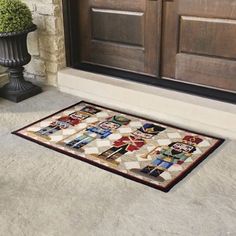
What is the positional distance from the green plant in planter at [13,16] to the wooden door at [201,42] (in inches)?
41.2

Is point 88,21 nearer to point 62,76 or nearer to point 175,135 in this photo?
point 62,76

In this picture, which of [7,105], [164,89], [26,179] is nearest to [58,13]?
[7,105]

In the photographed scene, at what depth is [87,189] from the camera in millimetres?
2139

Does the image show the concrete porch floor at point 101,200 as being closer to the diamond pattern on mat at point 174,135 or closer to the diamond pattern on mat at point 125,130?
the diamond pattern on mat at point 174,135

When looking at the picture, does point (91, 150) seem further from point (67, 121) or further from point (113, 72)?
point (113, 72)

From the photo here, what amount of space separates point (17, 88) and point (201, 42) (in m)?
1.49

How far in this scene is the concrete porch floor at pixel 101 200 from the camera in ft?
6.06

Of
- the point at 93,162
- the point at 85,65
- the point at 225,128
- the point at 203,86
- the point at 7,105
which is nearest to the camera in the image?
→ the point at 93,162

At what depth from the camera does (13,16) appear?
302 centimetres

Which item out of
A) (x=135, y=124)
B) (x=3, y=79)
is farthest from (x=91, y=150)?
(x=3, y=79)

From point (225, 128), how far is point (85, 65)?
1.39 metres

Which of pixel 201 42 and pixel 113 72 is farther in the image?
pixel 113 72

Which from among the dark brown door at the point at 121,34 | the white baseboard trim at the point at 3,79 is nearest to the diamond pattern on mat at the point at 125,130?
the dark brown door at the point at 121,34

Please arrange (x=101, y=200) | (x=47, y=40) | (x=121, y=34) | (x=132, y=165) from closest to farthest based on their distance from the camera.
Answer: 1. (x=101, y=200)
2. (x=132, y=165)
3. (x=121, y=34)
4. (x=47, y=40)
